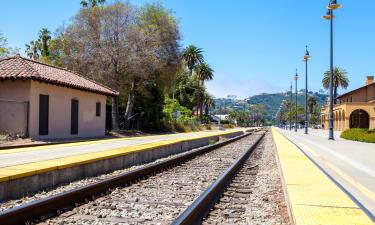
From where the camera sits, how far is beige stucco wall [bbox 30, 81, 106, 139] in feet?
83.6

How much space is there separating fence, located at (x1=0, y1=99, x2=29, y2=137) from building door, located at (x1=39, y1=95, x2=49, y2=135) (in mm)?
1296

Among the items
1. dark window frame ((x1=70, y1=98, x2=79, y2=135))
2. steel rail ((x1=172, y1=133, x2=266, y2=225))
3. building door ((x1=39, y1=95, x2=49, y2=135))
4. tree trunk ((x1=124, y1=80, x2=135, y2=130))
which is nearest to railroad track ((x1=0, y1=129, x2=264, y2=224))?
steel rail ((x1=172, y1=133, x2=266, y2=225))

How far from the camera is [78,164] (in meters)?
11.8

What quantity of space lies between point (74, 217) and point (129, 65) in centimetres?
3533

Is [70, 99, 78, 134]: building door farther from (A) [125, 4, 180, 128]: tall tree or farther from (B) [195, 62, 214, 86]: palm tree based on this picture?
(B) [195, 62, 214, 86]: palm tree

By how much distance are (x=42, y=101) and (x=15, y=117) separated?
1906 mm

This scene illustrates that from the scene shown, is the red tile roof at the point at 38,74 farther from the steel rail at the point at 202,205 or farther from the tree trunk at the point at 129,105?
the steel rail at the point at 202,205

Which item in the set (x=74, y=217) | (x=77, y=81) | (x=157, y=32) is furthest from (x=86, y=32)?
(x=74, y=217)

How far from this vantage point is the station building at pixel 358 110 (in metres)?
70.4

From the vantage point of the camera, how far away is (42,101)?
86.4ft

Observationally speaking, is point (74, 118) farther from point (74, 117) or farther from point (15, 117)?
point (15, 117)

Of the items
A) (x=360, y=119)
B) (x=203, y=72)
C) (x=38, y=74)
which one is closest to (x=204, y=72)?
(x=203, y=72)

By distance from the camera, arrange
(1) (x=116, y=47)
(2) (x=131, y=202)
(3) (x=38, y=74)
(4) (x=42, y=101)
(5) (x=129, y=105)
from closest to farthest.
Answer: (2) (x=131, y=202), (3) (x=38, y=74), (4) (x=42, y=101), (1) (x=116, y=47), (5) (x=129, y=105)

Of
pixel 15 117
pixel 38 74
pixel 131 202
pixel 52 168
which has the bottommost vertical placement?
pixel 131 202
